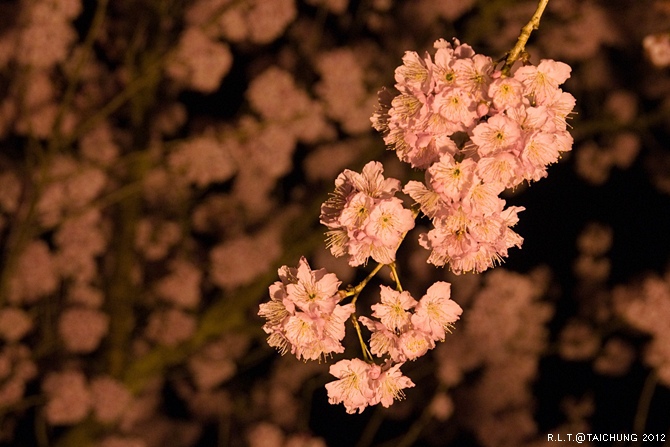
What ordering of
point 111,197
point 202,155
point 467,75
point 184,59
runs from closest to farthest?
point 467,75 < point 111,197 < point 184,59 < point 202,155

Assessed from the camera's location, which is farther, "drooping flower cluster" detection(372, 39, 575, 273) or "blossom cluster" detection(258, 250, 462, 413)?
"blossom cluster" detection(258, 250, 462, 413)

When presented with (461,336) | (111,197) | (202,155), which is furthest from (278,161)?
(461,336)

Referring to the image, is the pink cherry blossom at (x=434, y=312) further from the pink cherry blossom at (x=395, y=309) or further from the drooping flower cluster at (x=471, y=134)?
the drooping flower cluster at (x=471, y=134)

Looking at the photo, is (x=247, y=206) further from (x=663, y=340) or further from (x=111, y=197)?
(x=663, y=340)

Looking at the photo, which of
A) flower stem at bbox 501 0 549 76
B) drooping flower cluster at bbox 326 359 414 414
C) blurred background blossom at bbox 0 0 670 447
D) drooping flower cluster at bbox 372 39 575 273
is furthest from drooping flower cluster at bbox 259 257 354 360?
blurred background blossom at bbox 0 0 670 447

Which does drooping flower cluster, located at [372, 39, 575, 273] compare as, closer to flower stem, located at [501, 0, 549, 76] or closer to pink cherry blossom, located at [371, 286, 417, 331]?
flower stem, located at [501, 0, 549, 76]

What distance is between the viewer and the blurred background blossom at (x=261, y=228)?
3.93 m

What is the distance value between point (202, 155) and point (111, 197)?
0.79 metres

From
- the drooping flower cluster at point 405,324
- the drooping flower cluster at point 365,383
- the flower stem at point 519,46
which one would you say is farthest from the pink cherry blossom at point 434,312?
the flower stem at point 519,46

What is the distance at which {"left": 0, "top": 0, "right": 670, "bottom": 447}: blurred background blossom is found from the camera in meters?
3.93

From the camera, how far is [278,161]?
4.25 meters

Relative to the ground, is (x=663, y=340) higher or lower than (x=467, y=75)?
lower

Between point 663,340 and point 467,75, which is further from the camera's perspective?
point 663,340

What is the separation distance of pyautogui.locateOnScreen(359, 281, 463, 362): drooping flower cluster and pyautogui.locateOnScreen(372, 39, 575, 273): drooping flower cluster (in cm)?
13
